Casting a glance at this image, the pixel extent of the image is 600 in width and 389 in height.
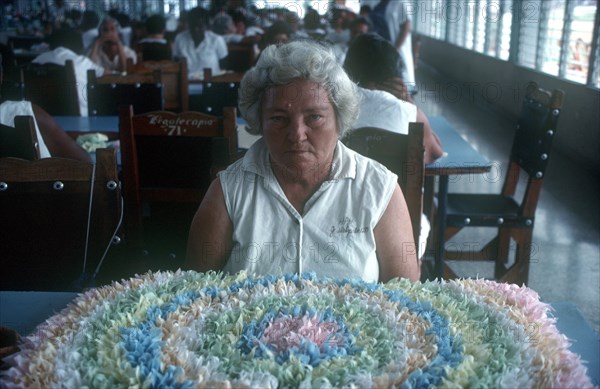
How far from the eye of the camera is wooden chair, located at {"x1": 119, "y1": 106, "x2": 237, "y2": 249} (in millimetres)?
2295

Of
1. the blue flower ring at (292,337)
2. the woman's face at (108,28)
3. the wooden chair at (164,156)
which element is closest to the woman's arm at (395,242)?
the blue flower ring at (292,337)

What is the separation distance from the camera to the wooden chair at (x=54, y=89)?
4.00 metres

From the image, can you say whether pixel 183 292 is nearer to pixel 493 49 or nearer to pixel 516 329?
pixel 516 329

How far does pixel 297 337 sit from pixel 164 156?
1.63 m

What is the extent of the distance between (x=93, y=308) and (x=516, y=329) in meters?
0.68

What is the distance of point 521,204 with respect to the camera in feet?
9.88

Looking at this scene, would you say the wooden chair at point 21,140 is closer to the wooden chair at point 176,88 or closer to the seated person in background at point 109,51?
the wooden chair at point 176,88

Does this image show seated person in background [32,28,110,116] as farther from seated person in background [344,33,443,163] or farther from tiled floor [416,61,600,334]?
tiled floor [416,61,600,334]

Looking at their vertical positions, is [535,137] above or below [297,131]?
below

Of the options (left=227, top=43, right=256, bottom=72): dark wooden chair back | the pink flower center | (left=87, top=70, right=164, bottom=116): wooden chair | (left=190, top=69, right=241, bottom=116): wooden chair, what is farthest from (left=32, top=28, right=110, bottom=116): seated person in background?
the pink flower center

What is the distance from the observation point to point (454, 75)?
11633 mm

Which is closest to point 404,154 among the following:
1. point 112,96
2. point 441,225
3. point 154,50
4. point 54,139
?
point 441,225

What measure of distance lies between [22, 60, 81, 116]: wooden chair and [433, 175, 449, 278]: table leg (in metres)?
2.49

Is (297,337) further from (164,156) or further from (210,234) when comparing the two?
(164,156)
